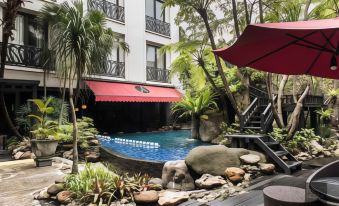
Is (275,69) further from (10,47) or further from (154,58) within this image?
(154,58)

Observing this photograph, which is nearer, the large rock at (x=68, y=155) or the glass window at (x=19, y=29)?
the large rock at (x=68, y=155)

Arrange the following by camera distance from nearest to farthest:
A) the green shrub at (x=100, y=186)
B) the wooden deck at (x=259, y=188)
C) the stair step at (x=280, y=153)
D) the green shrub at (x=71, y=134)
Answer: the wooden deck at (x=259, y=188) < the green shrub at (x=100, y=186) < the stair step at (x=280, y=153) < the green shrub at (x=71, y=134)

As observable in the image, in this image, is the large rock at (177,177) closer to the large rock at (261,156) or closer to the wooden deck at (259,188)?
the wooden deck at (259,188)

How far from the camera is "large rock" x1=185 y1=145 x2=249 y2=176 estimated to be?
7160mm

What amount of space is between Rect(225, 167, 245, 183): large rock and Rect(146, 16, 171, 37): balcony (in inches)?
629

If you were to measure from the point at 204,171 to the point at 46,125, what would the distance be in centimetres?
628

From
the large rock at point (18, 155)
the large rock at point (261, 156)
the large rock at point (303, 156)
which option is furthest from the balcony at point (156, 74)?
the large rock at point (261, 156)

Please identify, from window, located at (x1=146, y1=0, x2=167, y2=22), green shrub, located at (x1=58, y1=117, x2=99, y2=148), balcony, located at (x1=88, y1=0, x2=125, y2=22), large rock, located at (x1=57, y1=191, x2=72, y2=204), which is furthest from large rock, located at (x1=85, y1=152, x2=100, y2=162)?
window, located at (x1=146, y1=0, x2=167, y2=22)

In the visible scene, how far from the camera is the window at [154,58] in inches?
833

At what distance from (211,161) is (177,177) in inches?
39.5

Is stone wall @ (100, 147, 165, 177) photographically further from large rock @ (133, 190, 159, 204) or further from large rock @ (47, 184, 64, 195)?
large rock @ (47, 184, 64, 195)

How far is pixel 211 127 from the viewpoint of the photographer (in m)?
15.2

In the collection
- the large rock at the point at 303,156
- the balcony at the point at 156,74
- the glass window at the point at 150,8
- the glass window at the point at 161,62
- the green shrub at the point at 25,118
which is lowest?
the large rock at the point at 303,156

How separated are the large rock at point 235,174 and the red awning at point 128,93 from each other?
9.87m
